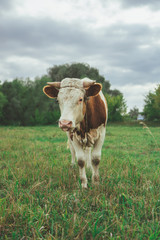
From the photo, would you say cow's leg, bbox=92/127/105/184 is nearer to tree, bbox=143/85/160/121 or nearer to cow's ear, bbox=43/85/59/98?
cow's ear, bbox=43/85/59/98

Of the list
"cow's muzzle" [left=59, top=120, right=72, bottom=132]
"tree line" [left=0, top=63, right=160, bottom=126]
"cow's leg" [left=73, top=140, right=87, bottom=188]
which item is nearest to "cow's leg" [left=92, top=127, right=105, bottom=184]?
"cow's leg" [left=73, top=140, right=87, bottom=188]

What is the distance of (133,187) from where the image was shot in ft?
11.9

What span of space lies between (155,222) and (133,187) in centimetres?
103

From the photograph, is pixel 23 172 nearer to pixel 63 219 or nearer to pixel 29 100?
pixel 63 219

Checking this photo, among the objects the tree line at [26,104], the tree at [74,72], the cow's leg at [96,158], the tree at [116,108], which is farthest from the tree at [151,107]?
the cow's leg at [96,158]

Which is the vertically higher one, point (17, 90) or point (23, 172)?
point (17, 90)

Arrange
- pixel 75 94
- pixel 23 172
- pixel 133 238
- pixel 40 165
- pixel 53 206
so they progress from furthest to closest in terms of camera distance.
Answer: pixel 40 165, pixel 23 172, pixel 75 94, pixel 53 206, pixel 133 238

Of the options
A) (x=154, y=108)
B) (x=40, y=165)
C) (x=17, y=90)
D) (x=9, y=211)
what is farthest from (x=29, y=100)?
(x=9, y=211)

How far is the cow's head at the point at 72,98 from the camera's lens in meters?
3.17

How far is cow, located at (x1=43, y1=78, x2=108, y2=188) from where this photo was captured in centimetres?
333

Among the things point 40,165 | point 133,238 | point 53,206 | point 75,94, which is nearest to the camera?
point 133,238

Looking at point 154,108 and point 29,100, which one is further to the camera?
point 154,108

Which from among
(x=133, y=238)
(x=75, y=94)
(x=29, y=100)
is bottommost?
(x=133, y=238)

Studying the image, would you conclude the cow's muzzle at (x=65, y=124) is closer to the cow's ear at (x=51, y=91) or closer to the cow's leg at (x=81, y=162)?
the cow's ear at (x=51, y=91)
